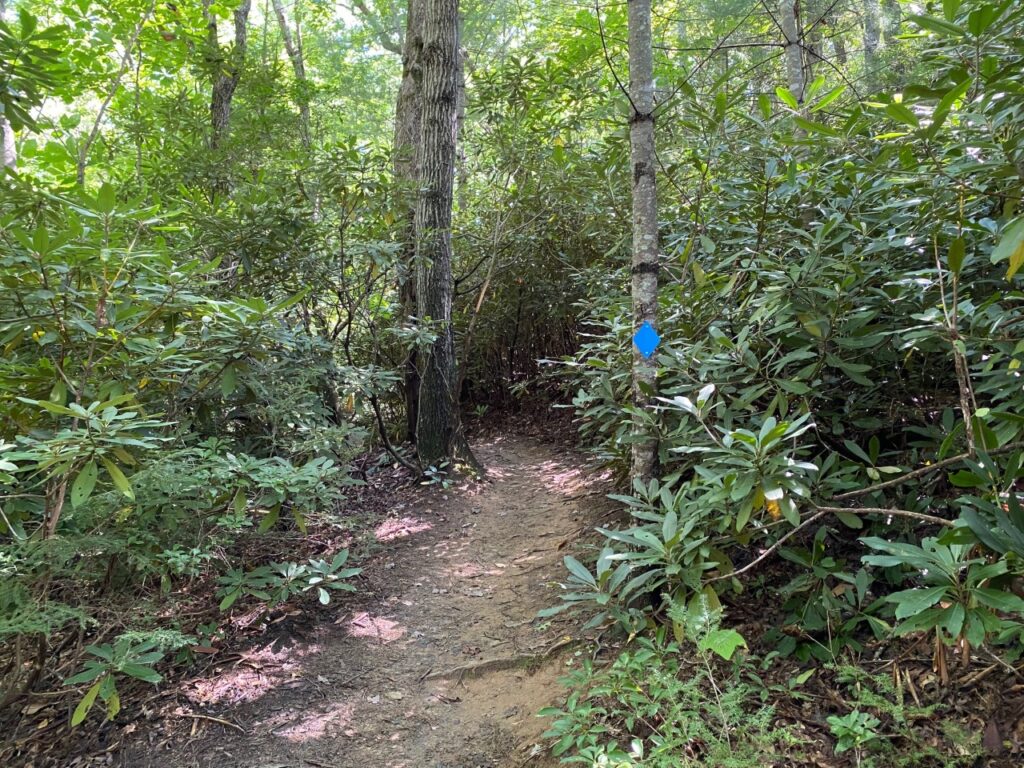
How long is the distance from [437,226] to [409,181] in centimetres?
51

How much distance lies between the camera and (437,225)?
5324mm

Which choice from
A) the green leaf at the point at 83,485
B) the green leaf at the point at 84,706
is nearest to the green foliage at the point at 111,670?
the green leaf at the point at 84,706

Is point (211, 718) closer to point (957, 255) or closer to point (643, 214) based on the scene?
point (643, 214)

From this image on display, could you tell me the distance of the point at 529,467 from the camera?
591 centimetres

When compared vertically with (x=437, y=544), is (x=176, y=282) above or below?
Result: above

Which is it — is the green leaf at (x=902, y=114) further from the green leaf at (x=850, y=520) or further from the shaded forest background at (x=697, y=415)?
the green leaf at (x=850, y=520)

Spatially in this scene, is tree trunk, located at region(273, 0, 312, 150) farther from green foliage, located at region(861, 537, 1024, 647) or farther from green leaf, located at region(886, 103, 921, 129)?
green foliage, located at region(861, 537, 1024, 647)

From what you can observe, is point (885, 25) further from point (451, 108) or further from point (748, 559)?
Result: point (748, 559)

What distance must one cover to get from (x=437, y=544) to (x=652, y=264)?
2638 millimetres

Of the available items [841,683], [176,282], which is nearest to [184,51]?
[176,282]

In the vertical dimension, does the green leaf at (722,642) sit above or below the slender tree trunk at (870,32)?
below

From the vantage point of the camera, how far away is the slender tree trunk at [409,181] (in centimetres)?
505

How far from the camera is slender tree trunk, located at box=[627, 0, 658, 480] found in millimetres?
2764

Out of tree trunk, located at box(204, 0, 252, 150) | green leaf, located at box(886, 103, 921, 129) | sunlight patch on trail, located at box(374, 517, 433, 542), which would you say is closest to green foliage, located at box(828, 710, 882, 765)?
green leaf, located at box(886, 103, 921, 129)
